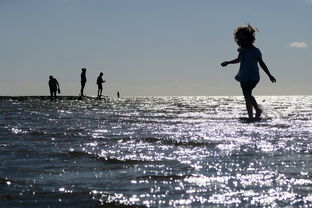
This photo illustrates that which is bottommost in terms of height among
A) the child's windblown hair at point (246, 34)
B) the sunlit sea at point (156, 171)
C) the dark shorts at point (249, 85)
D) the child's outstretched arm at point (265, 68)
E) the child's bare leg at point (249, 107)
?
the sunlit sea at point (156, 171)

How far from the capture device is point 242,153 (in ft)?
14.1

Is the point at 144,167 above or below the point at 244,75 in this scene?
below

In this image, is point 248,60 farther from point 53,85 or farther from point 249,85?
point 53,85

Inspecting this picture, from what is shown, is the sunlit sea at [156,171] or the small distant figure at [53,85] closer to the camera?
the sunlit sea at [156,171]

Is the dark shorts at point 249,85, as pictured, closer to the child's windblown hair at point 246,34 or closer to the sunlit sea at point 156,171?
the child's windblown hair at point 246,34

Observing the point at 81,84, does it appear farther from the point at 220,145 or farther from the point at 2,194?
the point at 2,194

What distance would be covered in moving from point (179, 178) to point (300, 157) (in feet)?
4.12

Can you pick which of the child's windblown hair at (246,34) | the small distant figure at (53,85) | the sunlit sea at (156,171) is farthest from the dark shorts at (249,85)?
the small distant figure at (53,85)

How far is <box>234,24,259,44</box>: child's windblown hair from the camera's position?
1009 centimetres

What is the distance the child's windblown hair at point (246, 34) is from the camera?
10.1 m

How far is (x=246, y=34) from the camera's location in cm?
1010

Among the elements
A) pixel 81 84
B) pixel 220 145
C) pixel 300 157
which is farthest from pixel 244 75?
pixel 81 84

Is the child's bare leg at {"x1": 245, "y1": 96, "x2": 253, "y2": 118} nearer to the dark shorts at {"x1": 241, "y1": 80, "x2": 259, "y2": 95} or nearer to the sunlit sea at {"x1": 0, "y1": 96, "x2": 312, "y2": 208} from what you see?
the dark shorts at {"x1": 241, "y1": 80, "x2": 259, "y2": 95}

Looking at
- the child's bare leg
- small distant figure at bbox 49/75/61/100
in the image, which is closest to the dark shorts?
the child's bare leg
